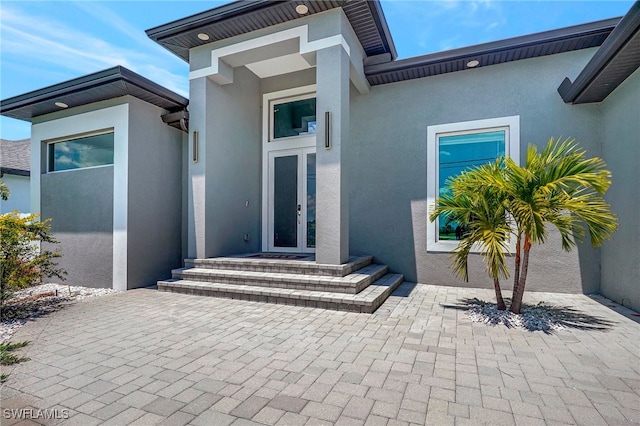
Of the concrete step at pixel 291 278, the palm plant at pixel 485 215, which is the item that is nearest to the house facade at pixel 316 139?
the concrete step at pixel 291 278

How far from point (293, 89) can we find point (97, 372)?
6.61 m

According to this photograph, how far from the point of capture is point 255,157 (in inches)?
304

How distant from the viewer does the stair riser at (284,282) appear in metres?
4.73

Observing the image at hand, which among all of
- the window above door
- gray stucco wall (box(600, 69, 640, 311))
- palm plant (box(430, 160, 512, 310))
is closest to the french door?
the window above door

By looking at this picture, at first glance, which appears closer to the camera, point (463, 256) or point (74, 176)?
point (463, 256)

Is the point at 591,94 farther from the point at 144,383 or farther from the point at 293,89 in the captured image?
the point at 144,383

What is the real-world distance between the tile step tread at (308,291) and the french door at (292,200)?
2.15 meters

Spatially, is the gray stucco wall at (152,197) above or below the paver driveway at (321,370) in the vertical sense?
above

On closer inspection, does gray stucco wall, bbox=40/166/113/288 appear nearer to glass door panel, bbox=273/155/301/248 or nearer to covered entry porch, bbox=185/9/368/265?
covered entry porch, bbox=185/9/368/265

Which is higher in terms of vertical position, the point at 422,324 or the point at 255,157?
the point at 255,157

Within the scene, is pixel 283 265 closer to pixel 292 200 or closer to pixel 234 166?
pixel 292 200

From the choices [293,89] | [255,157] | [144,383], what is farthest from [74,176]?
[144,383]

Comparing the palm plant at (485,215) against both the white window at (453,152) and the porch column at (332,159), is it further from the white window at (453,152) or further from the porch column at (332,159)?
the porch column at (332,159)

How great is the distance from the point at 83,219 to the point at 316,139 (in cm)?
535
